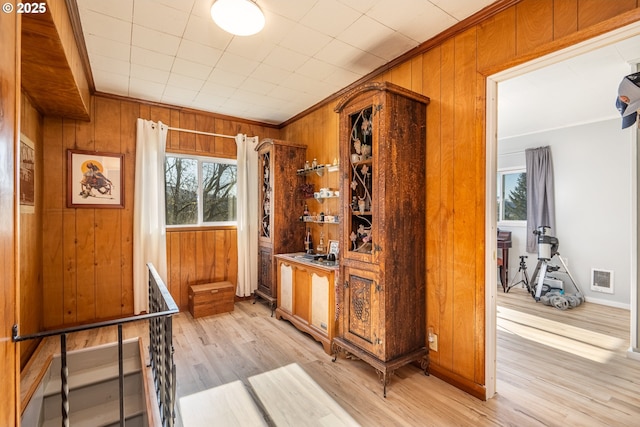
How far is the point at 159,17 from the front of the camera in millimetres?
2133

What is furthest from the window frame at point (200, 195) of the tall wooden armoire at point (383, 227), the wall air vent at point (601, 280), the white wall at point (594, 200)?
the wall air vent at point (601, 280)

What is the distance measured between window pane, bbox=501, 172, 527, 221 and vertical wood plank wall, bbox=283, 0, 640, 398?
3997 mm

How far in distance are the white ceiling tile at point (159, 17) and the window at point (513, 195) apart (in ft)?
19.0

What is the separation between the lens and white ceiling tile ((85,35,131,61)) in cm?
240

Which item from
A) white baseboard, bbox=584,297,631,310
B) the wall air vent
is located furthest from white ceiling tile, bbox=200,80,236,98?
white baseboard, bbox=584,297,631,310

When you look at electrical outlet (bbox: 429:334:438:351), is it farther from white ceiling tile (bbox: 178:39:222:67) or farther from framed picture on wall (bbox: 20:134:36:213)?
framed picture on wall (bbox: 20:134:36:213)

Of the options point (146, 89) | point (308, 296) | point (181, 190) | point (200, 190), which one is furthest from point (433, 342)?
point (146, 89)

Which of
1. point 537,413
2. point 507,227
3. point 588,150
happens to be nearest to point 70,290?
point 537,413

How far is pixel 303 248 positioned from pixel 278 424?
2440 mm

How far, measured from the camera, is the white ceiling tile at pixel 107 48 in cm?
240

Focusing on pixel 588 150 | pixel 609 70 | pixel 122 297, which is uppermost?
pixel 609 70

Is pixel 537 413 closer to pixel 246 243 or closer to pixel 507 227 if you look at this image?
pixel 246 243

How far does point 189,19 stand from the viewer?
2156mm

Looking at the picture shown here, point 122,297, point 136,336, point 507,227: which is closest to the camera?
point 136,336
